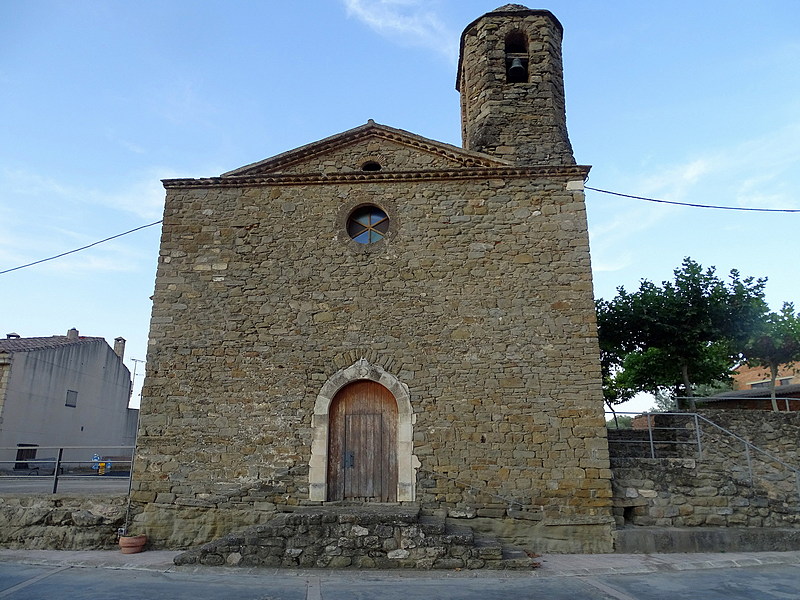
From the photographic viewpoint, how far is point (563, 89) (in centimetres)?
1180

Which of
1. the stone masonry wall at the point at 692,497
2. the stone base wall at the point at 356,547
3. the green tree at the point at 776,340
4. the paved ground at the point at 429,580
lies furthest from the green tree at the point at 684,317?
the stone base wall at the point at 356,547

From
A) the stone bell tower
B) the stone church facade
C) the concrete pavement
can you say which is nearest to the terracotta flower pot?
the concrete pavement

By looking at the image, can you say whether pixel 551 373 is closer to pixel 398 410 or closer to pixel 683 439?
pixel 398 410

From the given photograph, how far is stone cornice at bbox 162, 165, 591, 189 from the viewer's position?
9.88 m

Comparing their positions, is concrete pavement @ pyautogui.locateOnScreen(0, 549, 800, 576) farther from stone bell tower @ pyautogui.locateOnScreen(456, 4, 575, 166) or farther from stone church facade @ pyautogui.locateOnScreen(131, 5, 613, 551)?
stone bell tower @ pyautogui.locateOnScreen(456, 4, 575, 166)

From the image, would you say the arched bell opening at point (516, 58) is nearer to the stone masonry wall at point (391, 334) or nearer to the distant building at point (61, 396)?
the stone masonry wall at point (391, 334)

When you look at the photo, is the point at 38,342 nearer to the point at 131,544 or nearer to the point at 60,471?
the point at 60,471

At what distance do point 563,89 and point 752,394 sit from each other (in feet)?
53.2

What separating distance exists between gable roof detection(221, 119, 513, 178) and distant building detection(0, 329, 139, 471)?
10.7 meters

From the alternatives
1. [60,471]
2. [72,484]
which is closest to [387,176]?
[60,471]

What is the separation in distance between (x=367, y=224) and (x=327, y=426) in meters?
3.75

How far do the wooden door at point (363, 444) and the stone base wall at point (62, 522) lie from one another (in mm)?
3553

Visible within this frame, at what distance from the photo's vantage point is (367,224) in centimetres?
1018

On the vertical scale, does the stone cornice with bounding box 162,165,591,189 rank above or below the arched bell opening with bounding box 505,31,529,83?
below
